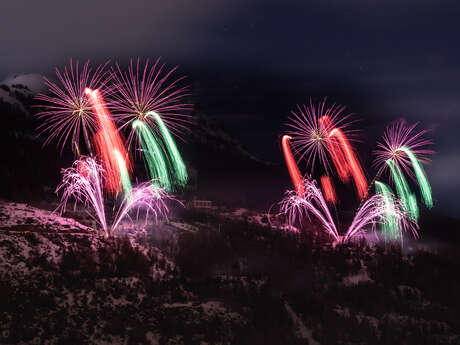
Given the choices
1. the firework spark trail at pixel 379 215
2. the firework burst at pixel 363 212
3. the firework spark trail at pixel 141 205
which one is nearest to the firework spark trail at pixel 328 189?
the firework burst at pixel 363 212

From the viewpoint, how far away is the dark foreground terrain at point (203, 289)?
90.9ft

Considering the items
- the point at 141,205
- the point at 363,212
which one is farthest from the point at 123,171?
the point at 363,212

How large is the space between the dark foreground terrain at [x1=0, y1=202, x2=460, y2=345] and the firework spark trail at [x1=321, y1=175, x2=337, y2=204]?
36954 mm

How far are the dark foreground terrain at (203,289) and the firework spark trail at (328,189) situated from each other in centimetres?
3695

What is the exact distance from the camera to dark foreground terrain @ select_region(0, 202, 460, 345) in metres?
27.7

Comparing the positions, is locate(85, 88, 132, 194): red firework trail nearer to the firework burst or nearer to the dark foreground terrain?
the dark foreground terrain

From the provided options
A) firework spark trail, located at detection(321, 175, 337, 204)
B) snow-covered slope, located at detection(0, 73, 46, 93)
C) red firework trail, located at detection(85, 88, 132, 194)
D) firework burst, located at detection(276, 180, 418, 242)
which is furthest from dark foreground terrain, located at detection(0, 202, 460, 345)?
snow-covered slope, located at detection(0, 73, 46, 93)

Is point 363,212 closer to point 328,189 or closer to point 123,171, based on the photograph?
point 123,171

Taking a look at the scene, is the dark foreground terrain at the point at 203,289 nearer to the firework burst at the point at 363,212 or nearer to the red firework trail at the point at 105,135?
the firework burst at the point at 363,212

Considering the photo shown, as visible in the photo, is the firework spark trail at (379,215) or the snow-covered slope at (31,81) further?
the snow-covered slope at (31,81)

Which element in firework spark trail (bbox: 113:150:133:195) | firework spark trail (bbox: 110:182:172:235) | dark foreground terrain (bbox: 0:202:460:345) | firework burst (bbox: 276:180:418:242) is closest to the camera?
dark foreground terrain (bbox: 0:202:460:345)

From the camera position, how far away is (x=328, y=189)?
89.7 meters

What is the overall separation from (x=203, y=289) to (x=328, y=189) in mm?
58512

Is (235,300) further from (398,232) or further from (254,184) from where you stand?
(254,184)
